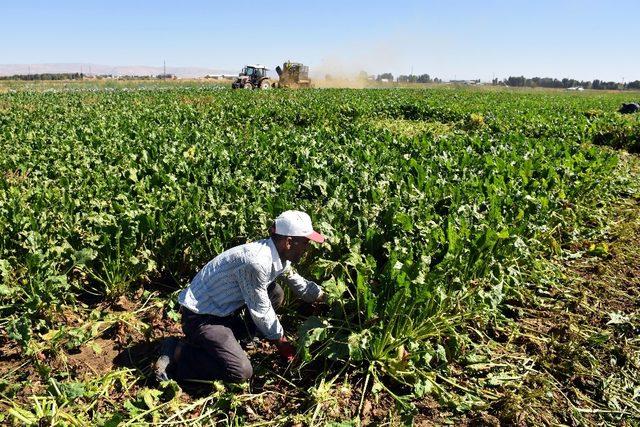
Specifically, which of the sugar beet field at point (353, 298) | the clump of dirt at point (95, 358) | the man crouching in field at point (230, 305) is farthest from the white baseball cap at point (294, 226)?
the clump of dirt at point (95, 358)

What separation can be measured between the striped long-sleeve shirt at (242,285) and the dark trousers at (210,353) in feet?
0.31

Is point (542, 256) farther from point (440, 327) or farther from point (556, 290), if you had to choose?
point (440, 327)

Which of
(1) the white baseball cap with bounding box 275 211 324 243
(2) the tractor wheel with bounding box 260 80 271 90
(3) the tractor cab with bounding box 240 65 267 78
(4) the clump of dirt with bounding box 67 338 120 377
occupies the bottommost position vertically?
(4) the clump of dirt with bounding box 67 338 120 377

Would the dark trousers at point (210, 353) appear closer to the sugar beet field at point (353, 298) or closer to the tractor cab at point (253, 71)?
Result: the sugar beet field at point (353, 298)

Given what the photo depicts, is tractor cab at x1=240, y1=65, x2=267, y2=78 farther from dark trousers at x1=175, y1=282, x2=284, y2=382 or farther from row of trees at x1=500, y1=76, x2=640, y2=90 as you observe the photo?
row of trees at x1=500, y1=76, x2=640, y2=90

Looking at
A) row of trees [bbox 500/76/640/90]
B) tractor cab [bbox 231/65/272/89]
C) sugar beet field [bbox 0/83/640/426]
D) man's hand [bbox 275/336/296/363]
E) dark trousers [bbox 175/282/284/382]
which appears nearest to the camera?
sugar beet field [bbox 0/83/640/426]

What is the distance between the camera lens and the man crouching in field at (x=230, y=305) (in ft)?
11.3

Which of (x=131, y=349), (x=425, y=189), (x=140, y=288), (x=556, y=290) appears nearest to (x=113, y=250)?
(x=140, y=288)

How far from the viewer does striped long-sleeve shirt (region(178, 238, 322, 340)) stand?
345 cm

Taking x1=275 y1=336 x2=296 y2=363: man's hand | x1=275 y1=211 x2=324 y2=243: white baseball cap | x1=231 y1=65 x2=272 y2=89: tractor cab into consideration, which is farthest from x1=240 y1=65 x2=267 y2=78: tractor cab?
x1=275 y1=336 x2=296 y2=363: man's hand

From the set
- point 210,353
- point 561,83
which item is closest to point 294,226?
point 210,353

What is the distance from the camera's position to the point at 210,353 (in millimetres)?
3508

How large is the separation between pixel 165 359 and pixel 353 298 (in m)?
1.48

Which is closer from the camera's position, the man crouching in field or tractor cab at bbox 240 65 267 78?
the man crouching in field
